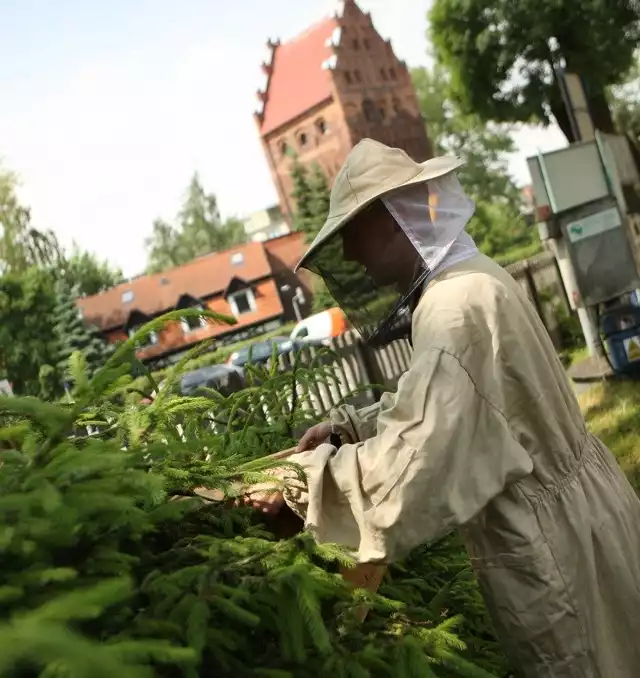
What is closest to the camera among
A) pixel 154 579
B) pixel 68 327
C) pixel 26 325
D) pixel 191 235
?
pixel 154 579

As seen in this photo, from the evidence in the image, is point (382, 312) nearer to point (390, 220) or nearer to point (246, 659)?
point (390, 220)

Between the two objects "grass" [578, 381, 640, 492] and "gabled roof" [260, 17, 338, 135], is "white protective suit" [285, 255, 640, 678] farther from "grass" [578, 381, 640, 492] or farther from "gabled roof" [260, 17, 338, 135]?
"gabled roof" [260, 17, 338, 135]

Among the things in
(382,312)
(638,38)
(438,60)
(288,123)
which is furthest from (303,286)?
(382,312)

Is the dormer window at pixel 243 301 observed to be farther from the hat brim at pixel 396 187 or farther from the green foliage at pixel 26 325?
the hat brim at pixel 396 187

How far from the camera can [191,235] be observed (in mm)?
66438

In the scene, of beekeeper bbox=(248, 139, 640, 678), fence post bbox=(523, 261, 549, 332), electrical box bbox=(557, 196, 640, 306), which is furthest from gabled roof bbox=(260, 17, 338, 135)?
beekeeper bbox=(248, 139, 640, 678)

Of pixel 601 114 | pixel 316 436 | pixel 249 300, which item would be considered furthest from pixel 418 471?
pixel 249 300

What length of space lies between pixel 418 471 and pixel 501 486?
0.21 meters

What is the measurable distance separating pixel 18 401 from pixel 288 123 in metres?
47.4

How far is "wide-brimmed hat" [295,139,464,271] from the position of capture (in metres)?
1.84

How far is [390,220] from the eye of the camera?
6.27 feet

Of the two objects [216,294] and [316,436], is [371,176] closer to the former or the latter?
[316,436]

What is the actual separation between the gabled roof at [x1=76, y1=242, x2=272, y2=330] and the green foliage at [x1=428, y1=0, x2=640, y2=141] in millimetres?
24421

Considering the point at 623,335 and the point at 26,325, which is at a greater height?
the point at 26,325
